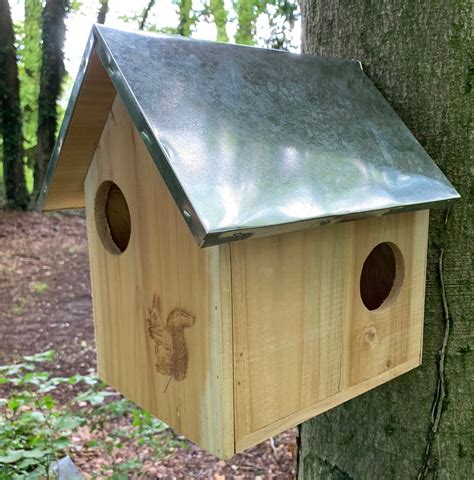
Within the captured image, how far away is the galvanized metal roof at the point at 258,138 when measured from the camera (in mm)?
831

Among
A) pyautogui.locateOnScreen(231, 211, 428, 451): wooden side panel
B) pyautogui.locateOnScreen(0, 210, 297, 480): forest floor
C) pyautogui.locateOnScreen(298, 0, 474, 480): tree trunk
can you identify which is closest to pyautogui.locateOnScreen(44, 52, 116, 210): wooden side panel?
pyautogui.locateOnScreen(231, 211, 428, 451): wooden side panel

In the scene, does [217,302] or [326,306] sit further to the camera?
[326,306]

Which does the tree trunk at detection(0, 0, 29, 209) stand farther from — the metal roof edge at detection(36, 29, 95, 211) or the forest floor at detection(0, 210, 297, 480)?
the metal roof edge at detection(36, 29, 95, 211)

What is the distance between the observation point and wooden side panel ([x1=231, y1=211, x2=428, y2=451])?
95 cm

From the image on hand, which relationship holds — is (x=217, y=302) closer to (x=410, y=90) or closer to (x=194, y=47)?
(x=194, y=47)

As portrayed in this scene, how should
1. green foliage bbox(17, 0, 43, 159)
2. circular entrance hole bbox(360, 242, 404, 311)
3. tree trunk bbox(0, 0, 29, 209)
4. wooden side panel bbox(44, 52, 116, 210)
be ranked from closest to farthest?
wooden side panel bbox(44, 52, 116, 210) → circular entrance hole bbox(360, 242, 404, 311) → green foliage bbox(17, 0, 43, 159) → tree trunk bbox(0, 0, 29, 209)

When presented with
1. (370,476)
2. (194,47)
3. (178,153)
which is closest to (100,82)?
(194,47)

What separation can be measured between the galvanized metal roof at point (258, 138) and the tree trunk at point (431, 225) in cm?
14

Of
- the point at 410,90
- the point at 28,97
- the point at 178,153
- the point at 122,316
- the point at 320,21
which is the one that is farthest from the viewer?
the point at 28,97

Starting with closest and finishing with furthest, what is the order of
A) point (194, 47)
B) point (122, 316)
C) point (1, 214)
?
point (194, 47) < point (122, 316) < point (1, 214)

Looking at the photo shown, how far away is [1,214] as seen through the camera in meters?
9.16

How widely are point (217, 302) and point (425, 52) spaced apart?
83 centimetres

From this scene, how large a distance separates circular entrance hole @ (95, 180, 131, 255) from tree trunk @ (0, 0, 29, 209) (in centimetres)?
871

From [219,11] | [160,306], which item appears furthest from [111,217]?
[219,11]
